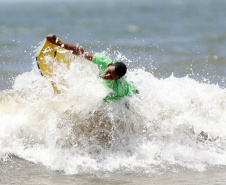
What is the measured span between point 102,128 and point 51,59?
1370mm

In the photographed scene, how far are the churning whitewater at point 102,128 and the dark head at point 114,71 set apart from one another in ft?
1.20

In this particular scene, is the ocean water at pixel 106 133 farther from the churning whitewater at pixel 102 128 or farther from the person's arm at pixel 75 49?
the person's arm at pixel 75 49

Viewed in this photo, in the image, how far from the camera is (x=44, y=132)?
568cm

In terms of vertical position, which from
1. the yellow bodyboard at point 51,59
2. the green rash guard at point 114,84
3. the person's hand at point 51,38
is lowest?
the green rash guard at point 114,84

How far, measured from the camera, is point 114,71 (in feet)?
17.0

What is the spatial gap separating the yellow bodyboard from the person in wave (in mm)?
210

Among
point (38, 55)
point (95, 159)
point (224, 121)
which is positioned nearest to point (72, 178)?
point (95, 159)

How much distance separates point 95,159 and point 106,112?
748 mm

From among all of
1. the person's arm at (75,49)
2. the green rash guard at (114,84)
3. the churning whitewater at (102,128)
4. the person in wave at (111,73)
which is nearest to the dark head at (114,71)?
the person in wave at (111,73)

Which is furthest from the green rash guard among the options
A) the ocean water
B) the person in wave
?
the ocean water

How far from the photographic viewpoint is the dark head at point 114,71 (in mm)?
5164

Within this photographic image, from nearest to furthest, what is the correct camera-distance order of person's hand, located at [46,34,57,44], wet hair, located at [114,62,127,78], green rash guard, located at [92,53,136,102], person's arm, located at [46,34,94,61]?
1. wet hair, located at [114,62,127,78]
2. green rash guard, located at [92,53,136,102]
3. person's arm, located at [46,34,94,61]
4. person's hand, located at [46,34,57,44]

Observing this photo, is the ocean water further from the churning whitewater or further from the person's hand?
the person's hand

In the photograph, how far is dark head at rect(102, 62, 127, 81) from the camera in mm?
5164
